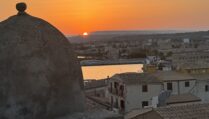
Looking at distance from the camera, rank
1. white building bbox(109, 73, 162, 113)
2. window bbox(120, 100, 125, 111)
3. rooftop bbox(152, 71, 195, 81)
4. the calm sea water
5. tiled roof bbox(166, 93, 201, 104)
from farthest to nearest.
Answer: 1. the calm sea water
2. rooftop bbox(152, 71, 195, 81)
3. window bbox(120, 100, 125, 111)
4. white building bbox(109, 73, 162, 113)
5. tiled roof bbox(166, 93, 201, 104)

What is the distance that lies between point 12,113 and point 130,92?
24293 millimetres

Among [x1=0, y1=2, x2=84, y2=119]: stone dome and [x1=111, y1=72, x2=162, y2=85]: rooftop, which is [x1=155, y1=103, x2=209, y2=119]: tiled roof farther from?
[x1=0, y1=2, x2=84, y2=119]: stone dome

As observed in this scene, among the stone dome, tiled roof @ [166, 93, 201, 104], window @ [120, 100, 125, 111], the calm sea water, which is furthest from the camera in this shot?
A: the calm sea water

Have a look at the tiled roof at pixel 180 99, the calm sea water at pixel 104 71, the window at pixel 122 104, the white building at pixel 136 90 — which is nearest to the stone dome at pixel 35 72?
the tiled roof at pixel 180 99

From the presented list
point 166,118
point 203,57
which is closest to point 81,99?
point 166,118

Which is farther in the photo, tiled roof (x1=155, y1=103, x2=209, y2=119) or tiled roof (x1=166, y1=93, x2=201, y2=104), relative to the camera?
tiled roof (x1=166, y1=93, x2=201, y2=104)

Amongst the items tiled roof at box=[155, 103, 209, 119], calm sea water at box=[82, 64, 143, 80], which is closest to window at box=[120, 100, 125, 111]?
tiled roof at box=[155, 103, 209, 119]

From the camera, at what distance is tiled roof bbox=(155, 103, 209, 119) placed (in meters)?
17.0

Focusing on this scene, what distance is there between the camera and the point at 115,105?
30.0 metres

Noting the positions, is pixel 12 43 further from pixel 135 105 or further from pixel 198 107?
pixel 135 105

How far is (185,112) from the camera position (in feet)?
57.0

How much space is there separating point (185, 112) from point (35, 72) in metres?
13.8

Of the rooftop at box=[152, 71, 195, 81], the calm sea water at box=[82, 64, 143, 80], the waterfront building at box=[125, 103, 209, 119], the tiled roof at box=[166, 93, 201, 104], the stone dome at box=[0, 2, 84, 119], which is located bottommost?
the calm sea water at box=[82, 64, 143, 80]

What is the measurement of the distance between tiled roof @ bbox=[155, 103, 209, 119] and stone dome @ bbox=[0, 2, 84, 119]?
1281 cm
